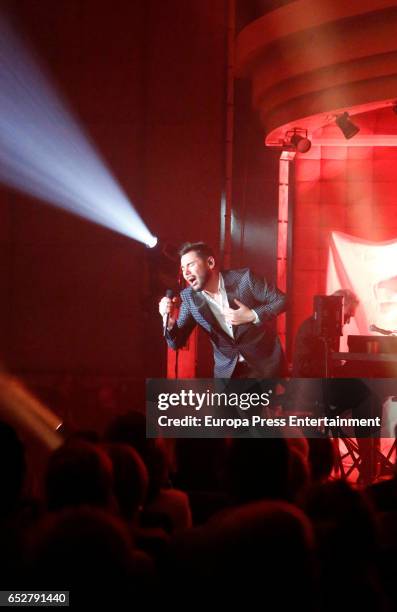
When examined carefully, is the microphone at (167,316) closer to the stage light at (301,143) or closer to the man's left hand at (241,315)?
the man's left hand at (241,315)

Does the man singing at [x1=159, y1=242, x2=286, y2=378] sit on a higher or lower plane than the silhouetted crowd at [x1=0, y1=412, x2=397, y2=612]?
higher

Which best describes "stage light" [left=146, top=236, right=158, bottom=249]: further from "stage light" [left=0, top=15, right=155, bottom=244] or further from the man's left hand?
"stage light" [left=0, top=15, right=155, bottom=244]

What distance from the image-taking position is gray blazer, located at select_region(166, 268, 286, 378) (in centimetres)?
623

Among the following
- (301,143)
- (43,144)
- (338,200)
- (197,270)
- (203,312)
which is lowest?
(203,312)

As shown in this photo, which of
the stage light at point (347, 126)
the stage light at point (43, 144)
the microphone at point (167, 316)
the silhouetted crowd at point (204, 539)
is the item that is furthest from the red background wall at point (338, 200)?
the silhouetted crowd at point (204, 539)

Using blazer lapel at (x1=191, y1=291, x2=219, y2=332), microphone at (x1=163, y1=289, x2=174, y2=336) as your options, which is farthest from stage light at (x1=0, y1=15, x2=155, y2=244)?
blazer lapel at (x1=191, y1=291, x2=219, y2=332)

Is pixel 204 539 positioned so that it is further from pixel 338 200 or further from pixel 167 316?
pixel 338 200

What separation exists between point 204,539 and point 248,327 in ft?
15.6

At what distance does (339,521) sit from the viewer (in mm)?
1842

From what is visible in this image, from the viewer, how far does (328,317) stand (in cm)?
683

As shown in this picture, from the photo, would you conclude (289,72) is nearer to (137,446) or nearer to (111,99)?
(111,99)

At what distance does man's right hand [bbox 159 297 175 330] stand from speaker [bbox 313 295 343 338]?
45.5 inches

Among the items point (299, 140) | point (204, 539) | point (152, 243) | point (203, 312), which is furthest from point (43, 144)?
point (204, 539)

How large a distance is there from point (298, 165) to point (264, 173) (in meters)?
0.69
